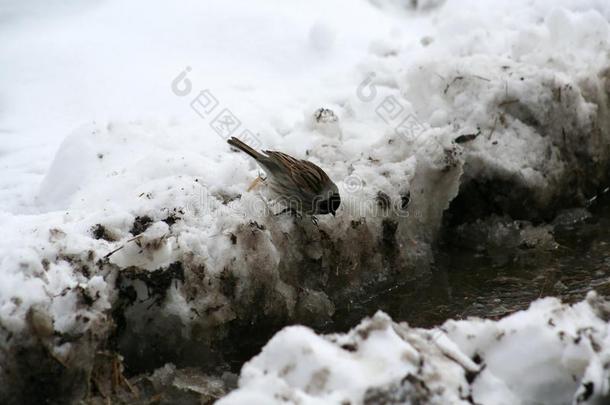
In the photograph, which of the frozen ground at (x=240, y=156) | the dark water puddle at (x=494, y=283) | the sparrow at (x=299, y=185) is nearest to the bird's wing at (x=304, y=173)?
the sparrow at (x=299, y=185)

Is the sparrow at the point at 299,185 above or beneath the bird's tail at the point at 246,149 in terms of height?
beneath

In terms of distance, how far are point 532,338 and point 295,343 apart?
39.6 inches

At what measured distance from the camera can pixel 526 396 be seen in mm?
3393

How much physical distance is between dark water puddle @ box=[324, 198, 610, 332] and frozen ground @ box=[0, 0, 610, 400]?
6.5 inches

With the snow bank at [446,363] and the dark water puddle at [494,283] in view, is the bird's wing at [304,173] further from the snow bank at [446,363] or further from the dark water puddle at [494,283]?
the snow bank at [446,363]

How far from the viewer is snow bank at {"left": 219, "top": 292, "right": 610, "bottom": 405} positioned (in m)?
3.10

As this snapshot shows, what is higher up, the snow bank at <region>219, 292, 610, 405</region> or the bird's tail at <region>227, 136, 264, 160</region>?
the bird's tail at <region>227, 136, 264, 160</region>

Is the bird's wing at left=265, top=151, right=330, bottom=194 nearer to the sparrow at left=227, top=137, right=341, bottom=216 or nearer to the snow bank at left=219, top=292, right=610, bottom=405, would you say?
the sparrow at left=227, top=137, right=341, bottom=216

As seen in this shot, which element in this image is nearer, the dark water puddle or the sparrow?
the sparrow

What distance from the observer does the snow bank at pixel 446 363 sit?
122 inches

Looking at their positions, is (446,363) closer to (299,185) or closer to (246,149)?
(299,185)

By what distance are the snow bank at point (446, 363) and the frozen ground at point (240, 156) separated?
1.24 meters

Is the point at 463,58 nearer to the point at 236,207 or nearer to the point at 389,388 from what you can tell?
the point at 236,207

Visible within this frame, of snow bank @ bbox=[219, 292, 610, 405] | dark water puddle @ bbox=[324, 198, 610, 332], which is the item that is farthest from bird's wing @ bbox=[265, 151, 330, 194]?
snow bank @ bbox=[219, 292, 610, 405]
